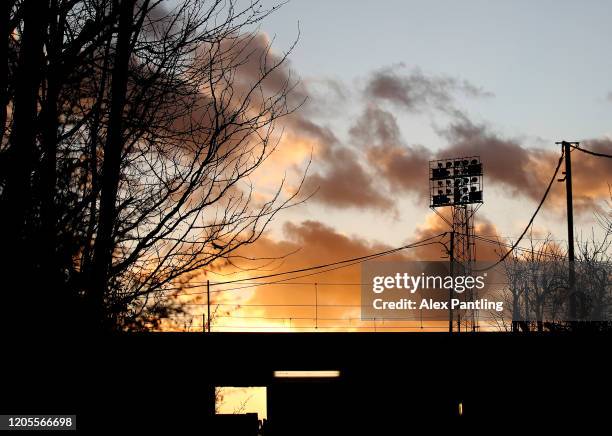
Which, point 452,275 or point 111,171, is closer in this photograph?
point 111,171

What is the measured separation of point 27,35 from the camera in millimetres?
5262

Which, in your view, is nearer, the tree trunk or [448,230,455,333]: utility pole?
the tree trunk

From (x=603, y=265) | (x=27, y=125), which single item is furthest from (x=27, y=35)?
(x=603, y=265)

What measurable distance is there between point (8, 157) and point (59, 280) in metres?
1.01

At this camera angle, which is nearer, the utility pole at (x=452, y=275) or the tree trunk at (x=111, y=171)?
the tree trunk at (x=111, y=171)

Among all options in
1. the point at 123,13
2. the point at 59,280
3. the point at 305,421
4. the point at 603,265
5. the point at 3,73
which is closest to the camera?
the point at 3,73

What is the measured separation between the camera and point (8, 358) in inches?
221

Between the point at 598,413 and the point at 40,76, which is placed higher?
the point at 40,76

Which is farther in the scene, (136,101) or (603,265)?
(603,265)

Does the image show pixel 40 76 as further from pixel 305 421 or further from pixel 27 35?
pixel 305 421

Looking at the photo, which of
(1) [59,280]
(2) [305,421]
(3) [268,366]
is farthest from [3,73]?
(2) [305,421]

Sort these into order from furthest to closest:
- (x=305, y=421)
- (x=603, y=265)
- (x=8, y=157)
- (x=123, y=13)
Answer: (x=603, y=265) < (x=305, y=421) < (x=123, y=13) < (x=8, y=157)

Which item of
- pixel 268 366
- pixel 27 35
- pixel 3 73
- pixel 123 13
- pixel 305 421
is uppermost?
pixel 123 13

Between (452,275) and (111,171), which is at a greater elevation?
(452,275)
